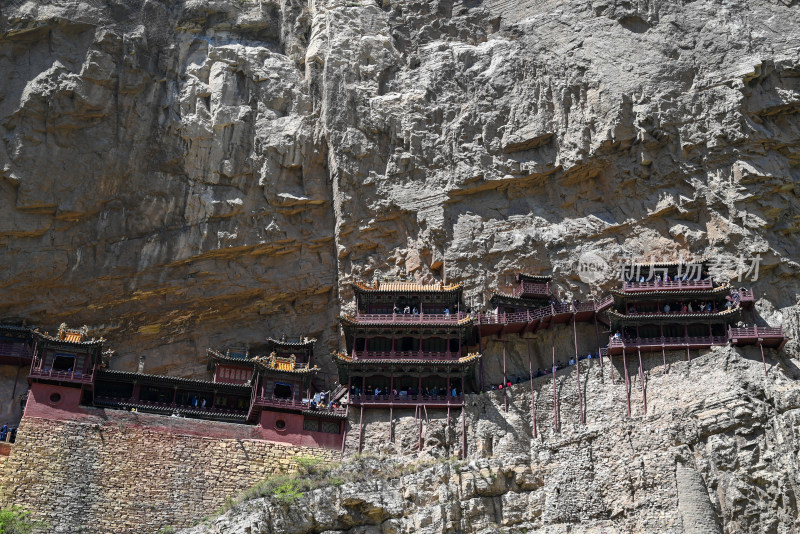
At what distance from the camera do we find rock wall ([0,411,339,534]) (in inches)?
1439

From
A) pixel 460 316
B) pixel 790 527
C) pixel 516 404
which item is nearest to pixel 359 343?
pixel 460 316

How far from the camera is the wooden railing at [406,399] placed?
42938 mm

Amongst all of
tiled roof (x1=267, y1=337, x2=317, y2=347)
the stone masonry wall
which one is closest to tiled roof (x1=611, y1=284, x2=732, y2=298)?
the stone masonry wall

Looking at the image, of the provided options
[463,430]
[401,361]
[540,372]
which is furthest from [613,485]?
[401,361]

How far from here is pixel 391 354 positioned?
45031 mm

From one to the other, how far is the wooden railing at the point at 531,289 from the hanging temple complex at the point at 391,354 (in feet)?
0.24

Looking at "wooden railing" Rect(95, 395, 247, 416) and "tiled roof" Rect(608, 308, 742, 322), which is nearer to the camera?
"wooden railing" Rect(95, 395, 247, 416)

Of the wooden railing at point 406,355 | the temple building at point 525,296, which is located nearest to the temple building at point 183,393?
the wooden railing at point 406,355

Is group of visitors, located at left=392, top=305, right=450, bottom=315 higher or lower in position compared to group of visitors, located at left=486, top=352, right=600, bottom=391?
higher

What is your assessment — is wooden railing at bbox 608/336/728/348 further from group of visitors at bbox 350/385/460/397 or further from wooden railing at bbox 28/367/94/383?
wooden railing at bbox 28/367/94/383

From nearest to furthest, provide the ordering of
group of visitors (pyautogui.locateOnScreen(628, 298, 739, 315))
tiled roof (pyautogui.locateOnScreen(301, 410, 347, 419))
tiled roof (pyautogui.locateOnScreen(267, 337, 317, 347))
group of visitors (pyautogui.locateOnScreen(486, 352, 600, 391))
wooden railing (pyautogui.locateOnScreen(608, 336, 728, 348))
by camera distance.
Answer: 1. tiled roof (pyautogui.locateOnScreen(301, 410, 347, 419))
2. wooden railing (pyautogui.locateOnScreen(608, 336, 728, 348))
3. group of visitors (pyautogui.locateOnScreen(486, 352, 600, 391))
4. group of visitors (pyautogui.locateOnScreen(628, 298, 739, 315))
5. tiled roof (pyautogui.locateOnScreen(267, 337, 317, 347))

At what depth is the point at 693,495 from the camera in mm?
33750

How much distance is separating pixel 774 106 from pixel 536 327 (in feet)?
52.8

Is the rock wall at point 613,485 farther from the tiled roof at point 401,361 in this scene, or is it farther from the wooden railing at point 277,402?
the tiled roof at point 401,361
